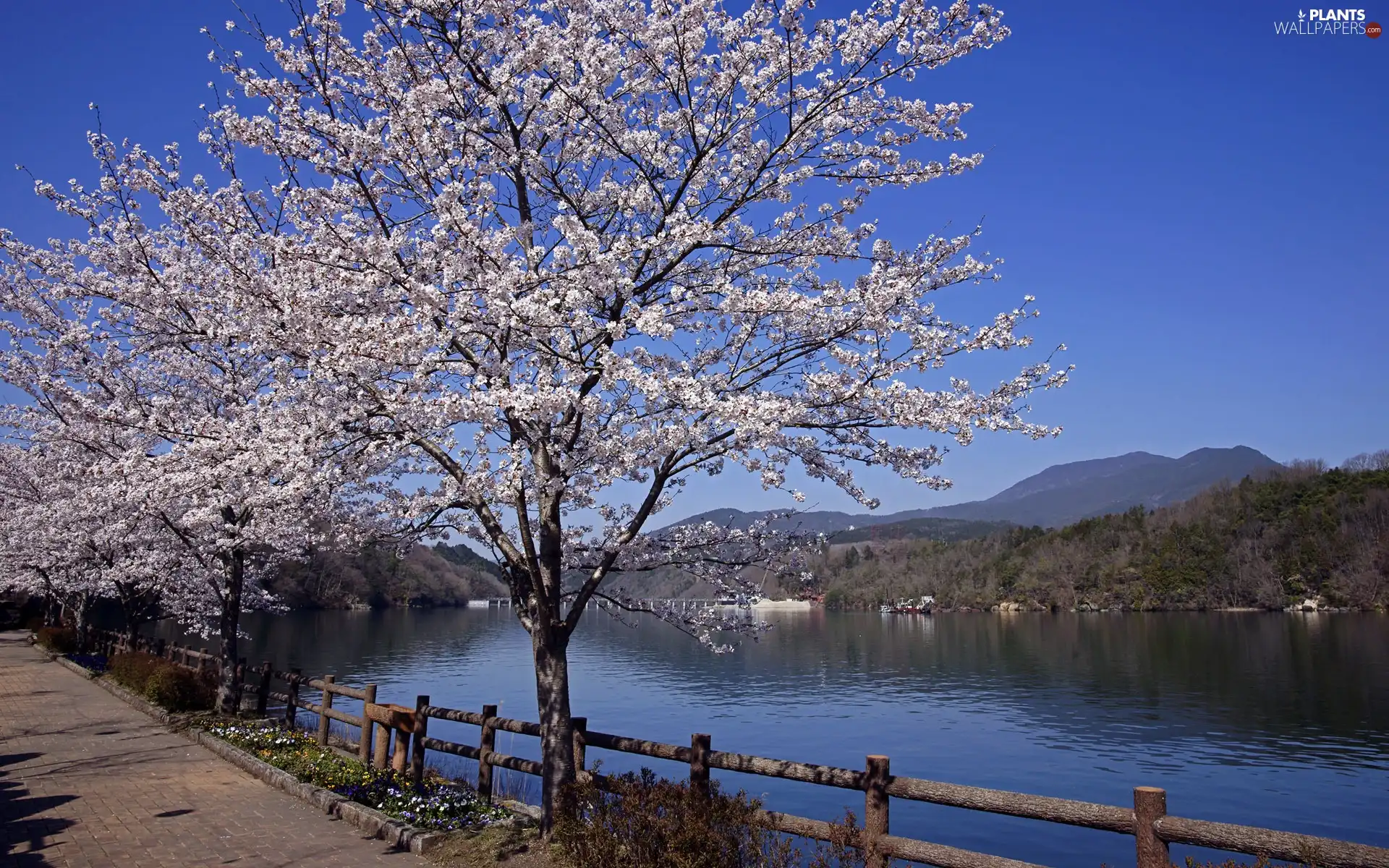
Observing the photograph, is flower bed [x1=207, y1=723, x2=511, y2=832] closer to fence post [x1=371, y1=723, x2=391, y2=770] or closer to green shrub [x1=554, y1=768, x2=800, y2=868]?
fence post [x1=371, y1=723, x2=391, y2=770]

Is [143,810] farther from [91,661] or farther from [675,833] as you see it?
[91,661]

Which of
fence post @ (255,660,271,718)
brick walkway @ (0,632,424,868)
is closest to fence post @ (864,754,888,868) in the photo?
brick walkway @ (0,632,424,868)

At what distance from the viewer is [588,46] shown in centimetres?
801

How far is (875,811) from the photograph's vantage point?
6848 millimetres

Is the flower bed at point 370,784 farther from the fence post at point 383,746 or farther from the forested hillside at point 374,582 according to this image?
the forested hillside at point 374,582

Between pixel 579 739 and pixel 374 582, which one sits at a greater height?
pixel 579 739

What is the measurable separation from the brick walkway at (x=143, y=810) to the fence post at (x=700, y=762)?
2820 mm

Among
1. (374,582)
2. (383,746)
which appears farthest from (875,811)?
(374,582)

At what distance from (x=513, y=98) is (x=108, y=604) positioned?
303 feet

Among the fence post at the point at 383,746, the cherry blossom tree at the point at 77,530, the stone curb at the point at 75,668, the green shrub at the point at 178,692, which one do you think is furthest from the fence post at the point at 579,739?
the stone curb at the point at 75,668

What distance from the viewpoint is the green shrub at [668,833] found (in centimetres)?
668

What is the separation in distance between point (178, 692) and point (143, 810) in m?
8.11

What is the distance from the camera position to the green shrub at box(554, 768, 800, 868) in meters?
6.68

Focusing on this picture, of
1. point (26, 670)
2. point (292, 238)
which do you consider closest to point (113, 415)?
point (292, 238)
